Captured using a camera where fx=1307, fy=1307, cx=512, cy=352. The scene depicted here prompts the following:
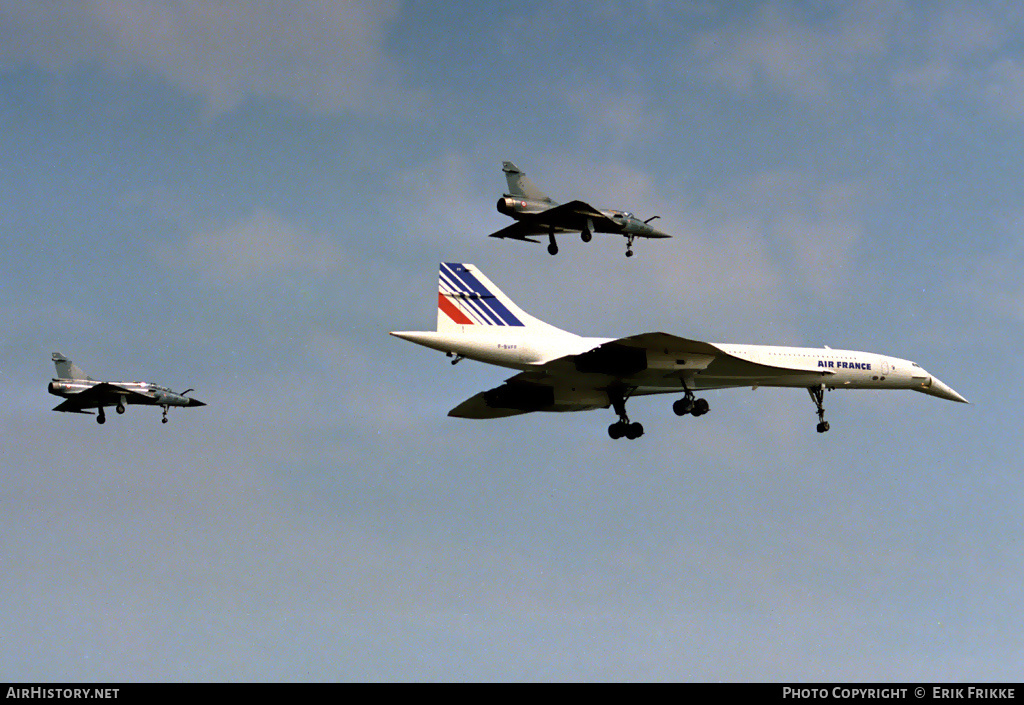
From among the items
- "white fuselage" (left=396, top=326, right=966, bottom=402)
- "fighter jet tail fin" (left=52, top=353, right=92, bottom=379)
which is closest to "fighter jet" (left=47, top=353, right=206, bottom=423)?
"fighter jet tail fin" (left=52, top=353, right=92, bottom=379)

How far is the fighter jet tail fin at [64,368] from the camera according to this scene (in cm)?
6856

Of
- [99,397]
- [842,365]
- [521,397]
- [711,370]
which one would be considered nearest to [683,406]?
[711,370]

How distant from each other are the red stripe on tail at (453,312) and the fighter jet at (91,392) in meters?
27.2

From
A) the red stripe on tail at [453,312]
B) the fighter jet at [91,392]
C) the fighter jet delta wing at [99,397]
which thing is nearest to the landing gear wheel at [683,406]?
the red stripe on tail at [453,312]

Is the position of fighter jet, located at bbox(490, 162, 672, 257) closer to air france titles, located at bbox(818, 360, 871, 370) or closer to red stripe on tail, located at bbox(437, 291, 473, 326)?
red stripe on tail, located at bbox(437, 291, 473, 326)

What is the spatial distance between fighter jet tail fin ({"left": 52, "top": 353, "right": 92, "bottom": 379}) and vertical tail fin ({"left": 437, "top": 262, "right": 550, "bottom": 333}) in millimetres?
32907

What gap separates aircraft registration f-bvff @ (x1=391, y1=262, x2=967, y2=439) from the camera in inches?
1694

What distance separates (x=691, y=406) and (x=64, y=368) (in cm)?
3784

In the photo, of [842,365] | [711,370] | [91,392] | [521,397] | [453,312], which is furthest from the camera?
[91,392]

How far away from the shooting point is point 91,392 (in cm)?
6700

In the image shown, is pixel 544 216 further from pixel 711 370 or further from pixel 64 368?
pixel 64 368
